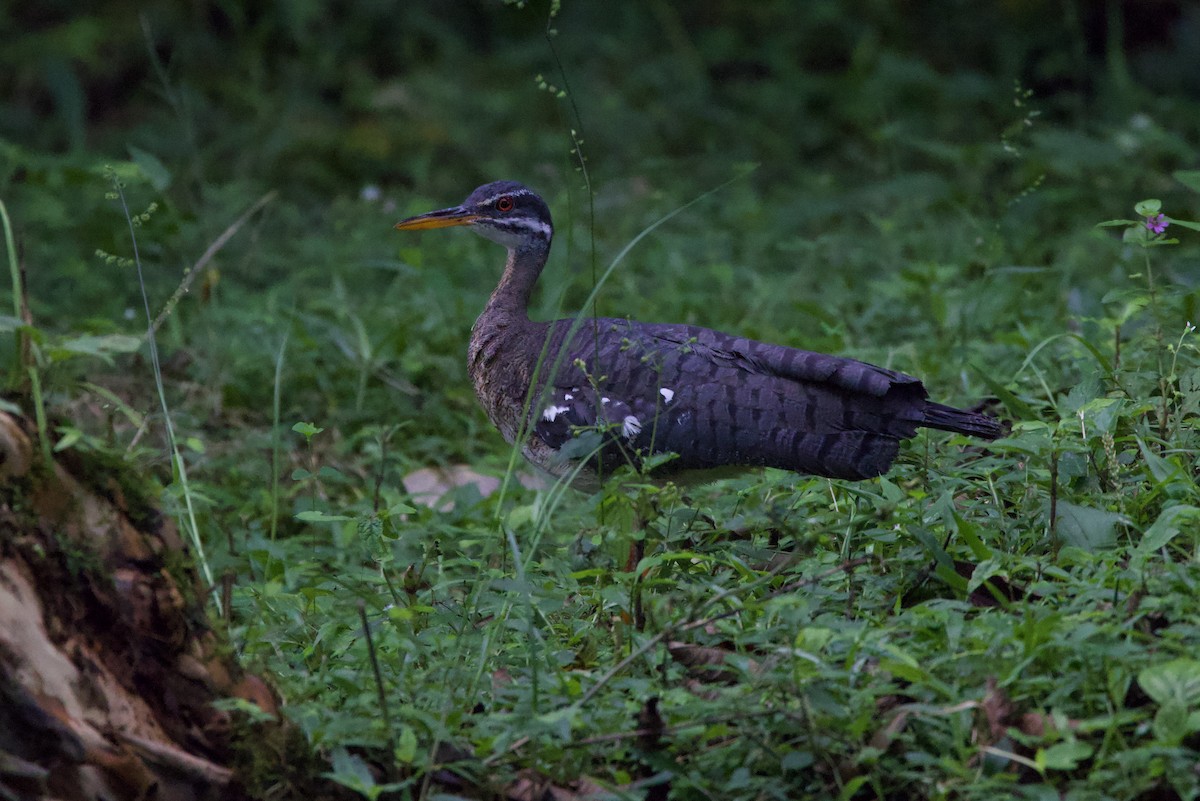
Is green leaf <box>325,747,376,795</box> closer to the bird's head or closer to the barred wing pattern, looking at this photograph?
the barred wing pattern

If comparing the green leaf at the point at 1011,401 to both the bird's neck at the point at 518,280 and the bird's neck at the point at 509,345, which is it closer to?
the bird's neck at the point at 509,345

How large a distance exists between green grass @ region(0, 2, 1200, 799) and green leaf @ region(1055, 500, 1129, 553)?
0.03 ft

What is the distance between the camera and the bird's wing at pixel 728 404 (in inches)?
163

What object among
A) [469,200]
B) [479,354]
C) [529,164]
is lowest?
[529,164]

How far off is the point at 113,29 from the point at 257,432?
595cm

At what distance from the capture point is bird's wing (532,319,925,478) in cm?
414

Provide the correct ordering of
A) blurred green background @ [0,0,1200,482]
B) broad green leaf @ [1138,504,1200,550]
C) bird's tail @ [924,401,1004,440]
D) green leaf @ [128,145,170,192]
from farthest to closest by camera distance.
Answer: blurred green background @ [0,0,1200,482] < green leaf @ [128,145,170,192] < bird's tail @ [924,401,1004,440] < broad green leaf @ [1138,504,1200,550]

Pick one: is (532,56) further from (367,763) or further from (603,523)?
(367,763)

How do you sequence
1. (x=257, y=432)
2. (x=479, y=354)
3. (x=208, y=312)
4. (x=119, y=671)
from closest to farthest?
(x=119, y=671) < (x=479, y=354) < (x=257, y=432) < (x=208, y=312)

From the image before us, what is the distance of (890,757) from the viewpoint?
291cm

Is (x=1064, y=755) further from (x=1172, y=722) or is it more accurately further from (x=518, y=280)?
(x=518, y=280)

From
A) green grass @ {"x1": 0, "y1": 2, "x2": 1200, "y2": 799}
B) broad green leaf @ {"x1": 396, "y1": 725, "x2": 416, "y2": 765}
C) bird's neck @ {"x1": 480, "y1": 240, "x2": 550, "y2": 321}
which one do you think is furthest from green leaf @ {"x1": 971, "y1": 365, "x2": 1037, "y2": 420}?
broad green leaf @ {"x1": 396, "y1": 725, "x2": 416, "y2": 765}

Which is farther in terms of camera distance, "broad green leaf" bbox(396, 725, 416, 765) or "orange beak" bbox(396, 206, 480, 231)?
"orange beak" bbox(396, 206, 480, 231)

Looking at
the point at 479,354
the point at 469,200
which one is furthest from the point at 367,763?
the point at 469,200
